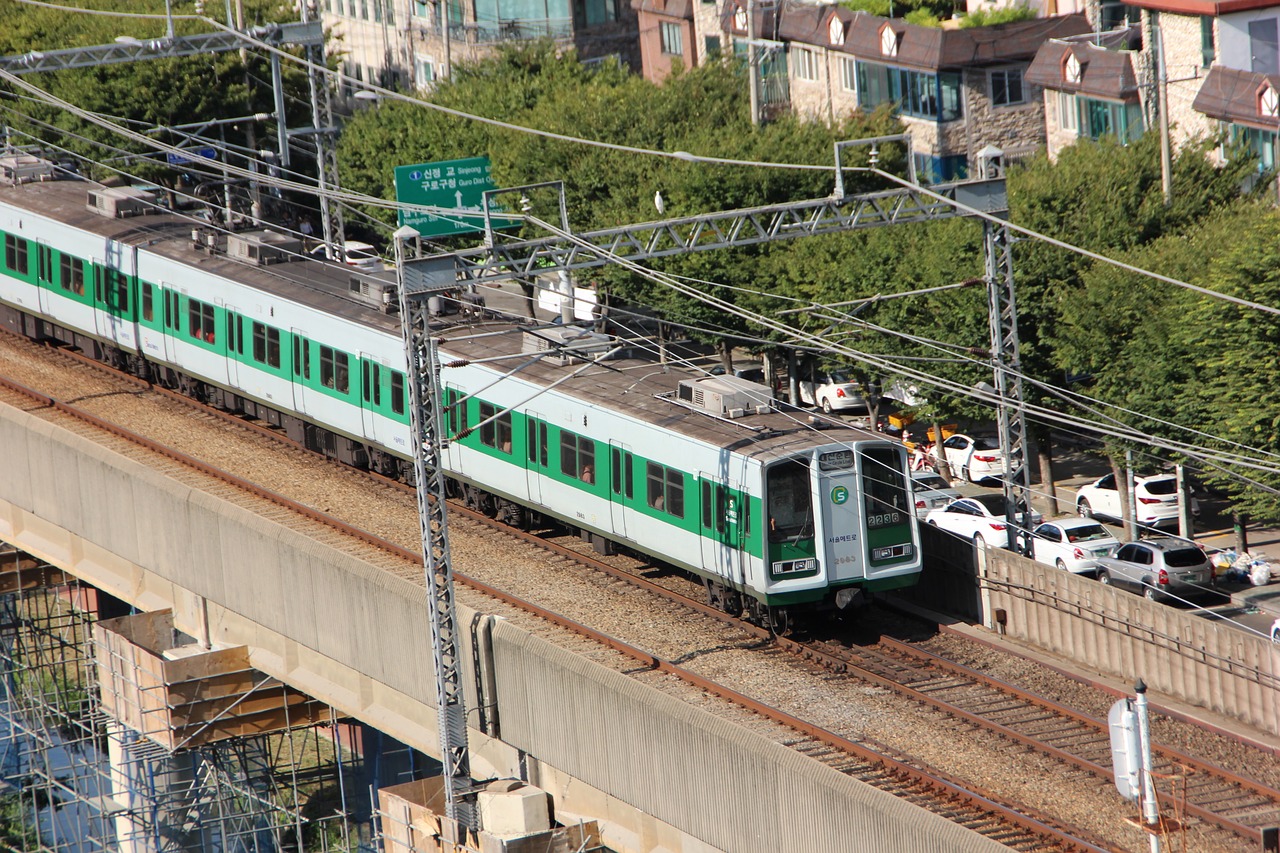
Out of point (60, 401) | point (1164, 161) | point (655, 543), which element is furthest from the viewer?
point (1164, 161)

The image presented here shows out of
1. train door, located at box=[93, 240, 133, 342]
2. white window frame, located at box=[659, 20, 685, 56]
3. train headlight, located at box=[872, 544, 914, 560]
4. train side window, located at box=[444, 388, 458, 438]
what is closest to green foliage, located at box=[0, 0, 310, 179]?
white window frame, located at box=[659, 20, 685, 56]

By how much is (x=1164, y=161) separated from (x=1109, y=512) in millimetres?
7618

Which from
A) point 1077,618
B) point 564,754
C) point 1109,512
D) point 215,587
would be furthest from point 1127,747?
point 1109,512

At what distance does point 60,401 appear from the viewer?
3559 centimetres

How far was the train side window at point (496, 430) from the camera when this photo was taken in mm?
27906

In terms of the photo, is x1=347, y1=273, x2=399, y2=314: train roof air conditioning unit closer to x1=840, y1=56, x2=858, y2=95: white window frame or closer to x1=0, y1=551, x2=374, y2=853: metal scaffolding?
x1=0, y1=551, x2=374, y2=853: metal scaffolding

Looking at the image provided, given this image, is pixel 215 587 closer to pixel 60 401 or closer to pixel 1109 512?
pixel 60 401

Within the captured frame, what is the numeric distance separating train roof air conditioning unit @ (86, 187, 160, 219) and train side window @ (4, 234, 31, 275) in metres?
1.77

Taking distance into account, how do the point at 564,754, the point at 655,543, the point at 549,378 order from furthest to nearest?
the point at 549,378, the point at 655,543, the point at 564,754

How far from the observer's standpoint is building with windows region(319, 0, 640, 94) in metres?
72.7

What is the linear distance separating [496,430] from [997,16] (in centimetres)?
3669

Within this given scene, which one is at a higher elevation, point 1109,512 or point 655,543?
point 655,543

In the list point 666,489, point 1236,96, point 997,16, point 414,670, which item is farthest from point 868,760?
point 997,16

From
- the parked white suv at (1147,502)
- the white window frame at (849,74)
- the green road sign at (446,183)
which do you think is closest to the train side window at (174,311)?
the green road sign at (446,183)
